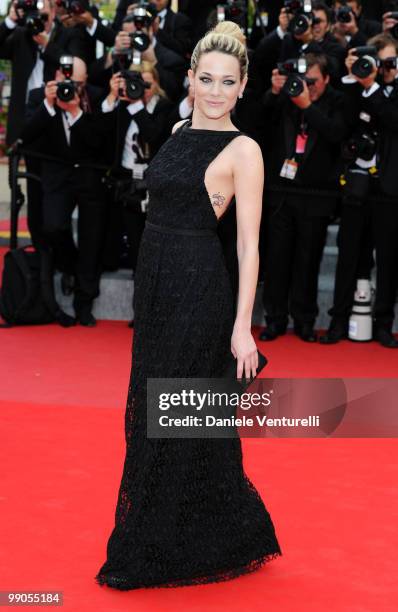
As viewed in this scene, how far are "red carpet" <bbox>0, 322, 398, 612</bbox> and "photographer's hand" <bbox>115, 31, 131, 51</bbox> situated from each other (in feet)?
6.94

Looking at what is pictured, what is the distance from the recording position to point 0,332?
7.20 metres

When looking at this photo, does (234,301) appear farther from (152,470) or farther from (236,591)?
(236,591)

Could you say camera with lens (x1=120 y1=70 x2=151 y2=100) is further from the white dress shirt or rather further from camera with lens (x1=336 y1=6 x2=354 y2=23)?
camera with lens (x1=336 y1=6 x2=354 y2=23)

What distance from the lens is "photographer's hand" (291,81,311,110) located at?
6.68 m

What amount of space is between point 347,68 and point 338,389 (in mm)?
2189

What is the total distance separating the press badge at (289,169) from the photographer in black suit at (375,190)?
325 millimetres

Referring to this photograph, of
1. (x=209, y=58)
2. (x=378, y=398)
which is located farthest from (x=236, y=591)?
(x=378, y=398)

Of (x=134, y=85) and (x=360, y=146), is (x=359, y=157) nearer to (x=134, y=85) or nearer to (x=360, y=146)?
(x=360, y=146)

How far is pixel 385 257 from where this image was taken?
699 cm

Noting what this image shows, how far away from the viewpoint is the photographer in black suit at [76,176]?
7.20 metres

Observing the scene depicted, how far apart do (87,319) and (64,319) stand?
156 millimetres

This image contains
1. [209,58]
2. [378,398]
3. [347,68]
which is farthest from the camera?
[347,68]

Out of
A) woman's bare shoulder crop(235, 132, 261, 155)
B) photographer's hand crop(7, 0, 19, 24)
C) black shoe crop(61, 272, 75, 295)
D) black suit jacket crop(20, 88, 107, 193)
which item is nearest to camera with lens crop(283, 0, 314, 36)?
black suit jacket crop(20, 88, 107, 193)

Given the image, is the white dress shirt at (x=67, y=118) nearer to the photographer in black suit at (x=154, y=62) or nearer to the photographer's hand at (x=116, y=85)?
the photographer's hand at (x=116, y=85)
